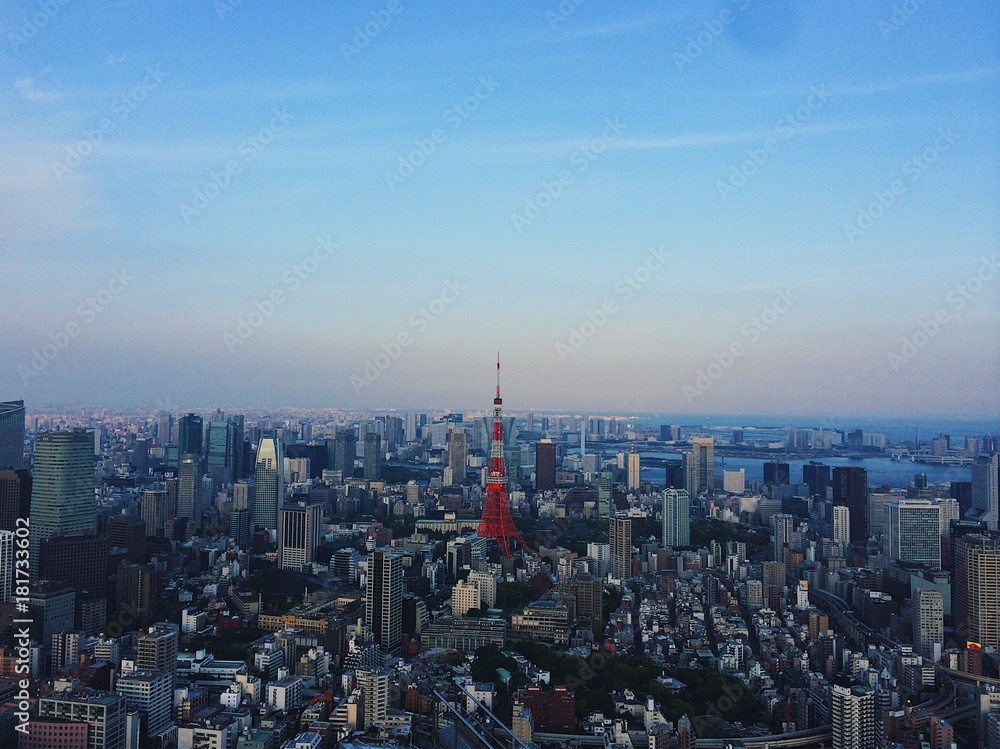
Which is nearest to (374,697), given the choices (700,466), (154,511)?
(154,511)

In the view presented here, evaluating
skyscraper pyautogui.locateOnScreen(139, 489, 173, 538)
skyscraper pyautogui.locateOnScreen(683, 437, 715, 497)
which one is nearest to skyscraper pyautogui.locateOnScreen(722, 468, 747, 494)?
skyscraper pyautogui.locateOnScreen(683, 437, 715, 497)

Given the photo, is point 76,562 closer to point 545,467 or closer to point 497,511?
point 497,511

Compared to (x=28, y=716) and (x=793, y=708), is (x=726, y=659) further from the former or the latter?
(x=28, y=716)

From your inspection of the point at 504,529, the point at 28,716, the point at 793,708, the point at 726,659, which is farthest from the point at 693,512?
the point at 28,716

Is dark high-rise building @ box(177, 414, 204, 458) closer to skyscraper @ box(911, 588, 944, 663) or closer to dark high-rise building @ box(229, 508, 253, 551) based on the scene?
dark high-rise building @ box(229, 508, 253, 551)

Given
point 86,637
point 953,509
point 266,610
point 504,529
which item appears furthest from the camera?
point 504,529
